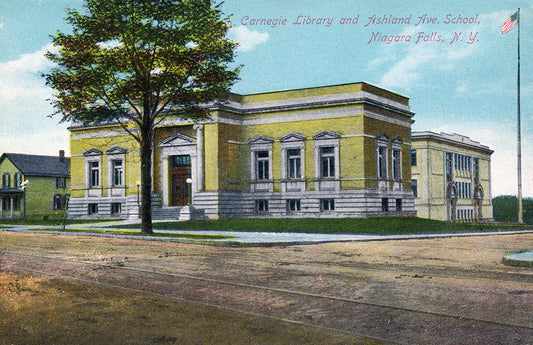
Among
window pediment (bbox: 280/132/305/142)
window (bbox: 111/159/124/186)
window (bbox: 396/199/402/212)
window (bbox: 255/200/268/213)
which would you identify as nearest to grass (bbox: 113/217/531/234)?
window (bbox: 255/200/268/213)

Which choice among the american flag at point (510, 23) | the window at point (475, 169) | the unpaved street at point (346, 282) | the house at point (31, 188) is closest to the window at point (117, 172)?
the house at point (31, 188)

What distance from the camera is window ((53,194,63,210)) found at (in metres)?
68.9

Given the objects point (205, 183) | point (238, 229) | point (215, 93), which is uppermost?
point (215, 93)

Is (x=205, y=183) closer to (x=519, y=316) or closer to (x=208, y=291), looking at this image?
(x=208, y=291)

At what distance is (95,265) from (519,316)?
1048 centimetres

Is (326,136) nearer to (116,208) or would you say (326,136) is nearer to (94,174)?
(116,208)

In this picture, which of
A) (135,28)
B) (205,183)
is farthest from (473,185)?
(135,28)

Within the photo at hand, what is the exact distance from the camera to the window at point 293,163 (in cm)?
4147

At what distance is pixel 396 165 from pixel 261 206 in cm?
1092

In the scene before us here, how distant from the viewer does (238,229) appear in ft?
104

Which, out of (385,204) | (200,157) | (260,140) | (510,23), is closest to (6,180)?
(200,157)

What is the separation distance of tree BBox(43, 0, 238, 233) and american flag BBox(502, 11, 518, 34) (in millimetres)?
15830

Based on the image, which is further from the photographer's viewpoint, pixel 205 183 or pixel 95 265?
pixel 205 183

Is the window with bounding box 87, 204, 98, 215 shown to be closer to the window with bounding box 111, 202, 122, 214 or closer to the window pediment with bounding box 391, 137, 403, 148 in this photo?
the window with bounding box 111, 202, 122, 214
